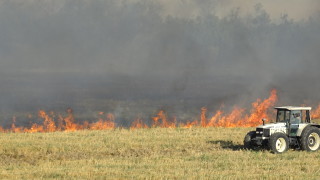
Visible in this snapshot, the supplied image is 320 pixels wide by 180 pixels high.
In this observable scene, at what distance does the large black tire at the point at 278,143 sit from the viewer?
82.7 ft

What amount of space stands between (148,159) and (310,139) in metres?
8.97

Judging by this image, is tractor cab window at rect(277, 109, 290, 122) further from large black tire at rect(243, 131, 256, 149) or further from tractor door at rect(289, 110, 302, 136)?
large black tire at rect(243, 131, 256, 149)

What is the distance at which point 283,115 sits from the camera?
26.8 meters

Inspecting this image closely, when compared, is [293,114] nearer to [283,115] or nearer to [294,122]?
[294,122]

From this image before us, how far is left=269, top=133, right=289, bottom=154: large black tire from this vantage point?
25.2 metres

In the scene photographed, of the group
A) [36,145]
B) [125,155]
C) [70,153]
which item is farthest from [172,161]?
[36,145]

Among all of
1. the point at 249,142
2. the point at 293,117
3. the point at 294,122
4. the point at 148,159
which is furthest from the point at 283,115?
the point at 148,159

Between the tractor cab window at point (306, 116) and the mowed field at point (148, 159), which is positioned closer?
the mowed field at point (148, 159)

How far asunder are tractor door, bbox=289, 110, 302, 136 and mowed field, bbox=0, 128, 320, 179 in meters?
1.03

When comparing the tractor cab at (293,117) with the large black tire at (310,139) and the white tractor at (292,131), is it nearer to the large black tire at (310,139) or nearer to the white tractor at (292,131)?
the white tractor at (292,131)

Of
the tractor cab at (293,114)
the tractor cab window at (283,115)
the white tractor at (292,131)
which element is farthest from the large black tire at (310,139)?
the tractor cab window at (283,115)

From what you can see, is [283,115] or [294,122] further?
[283,115]

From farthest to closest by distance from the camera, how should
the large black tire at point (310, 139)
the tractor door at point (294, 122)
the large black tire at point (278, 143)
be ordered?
the tractor door at point (294, 122)
the large black tire at point (310, 139)
the large black tire at point (278, 143)

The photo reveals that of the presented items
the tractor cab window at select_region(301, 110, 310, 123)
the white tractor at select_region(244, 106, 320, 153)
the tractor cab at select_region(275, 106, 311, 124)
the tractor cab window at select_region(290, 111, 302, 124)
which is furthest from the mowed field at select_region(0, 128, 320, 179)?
the tractor cab window at select_region(301, 110, 310, 123)
